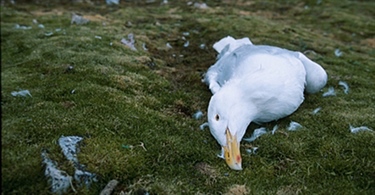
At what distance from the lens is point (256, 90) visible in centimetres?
710

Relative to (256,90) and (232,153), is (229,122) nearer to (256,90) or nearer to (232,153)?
(232,153)

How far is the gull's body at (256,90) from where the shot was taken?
6.59 meters

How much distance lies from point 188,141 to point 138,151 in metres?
1.10

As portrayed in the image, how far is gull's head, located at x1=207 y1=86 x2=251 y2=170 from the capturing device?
6332mm

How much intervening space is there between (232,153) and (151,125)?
1902mm

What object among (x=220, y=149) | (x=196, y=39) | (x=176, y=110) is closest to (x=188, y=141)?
(x=220, y=149)

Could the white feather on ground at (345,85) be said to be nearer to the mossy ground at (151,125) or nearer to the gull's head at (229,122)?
the mossy ground at (151,125)

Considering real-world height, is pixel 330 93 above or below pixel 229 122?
below

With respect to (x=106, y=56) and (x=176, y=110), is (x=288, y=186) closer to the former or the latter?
(x=176, y=110)

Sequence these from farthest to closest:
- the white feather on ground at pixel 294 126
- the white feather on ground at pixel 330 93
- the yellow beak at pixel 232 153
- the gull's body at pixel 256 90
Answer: the white feather on ground at pixel 330 93, the white feather on ground at pixel 294 126, the gull's body at pixel 256 90, the yellow beak at pixel 232 153

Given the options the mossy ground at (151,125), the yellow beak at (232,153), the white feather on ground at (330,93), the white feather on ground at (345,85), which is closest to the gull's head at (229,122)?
the yellow beak at (232,153)

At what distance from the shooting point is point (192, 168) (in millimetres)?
6355

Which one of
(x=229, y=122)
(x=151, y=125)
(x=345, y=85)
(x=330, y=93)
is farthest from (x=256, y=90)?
(x=345, y=85)

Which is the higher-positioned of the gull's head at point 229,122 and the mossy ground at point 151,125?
the gull's head at point 229,122
